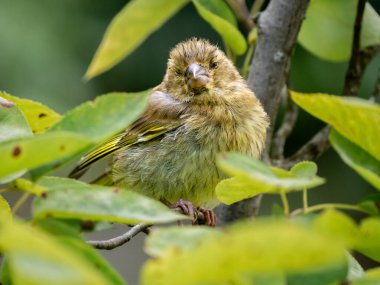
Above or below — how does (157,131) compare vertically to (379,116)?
below

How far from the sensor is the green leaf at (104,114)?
1.12 m

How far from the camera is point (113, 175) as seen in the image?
3.30 metres

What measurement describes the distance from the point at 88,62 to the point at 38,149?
187 inches

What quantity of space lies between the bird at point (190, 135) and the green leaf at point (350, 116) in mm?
1624

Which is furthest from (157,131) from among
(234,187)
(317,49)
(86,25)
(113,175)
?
(86,25)

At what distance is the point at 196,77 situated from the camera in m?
3.19

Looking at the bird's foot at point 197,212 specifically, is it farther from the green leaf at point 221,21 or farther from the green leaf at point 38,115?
the green leaf at point 38,115

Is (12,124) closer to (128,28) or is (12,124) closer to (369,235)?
(369,235)

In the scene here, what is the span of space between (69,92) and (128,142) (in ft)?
7.75

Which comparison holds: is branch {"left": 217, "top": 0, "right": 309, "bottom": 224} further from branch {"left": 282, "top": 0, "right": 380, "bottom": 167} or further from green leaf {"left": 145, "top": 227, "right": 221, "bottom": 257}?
green leaf {"left": 145, "top": 227, "right": 221, "bottom": 257}

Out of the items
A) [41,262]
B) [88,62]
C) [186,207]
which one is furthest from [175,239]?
[88,62]

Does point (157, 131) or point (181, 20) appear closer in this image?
point (157, 131)

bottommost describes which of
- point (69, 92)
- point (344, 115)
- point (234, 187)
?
point (69, 92)

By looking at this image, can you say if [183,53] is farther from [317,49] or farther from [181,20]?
[181,20]
